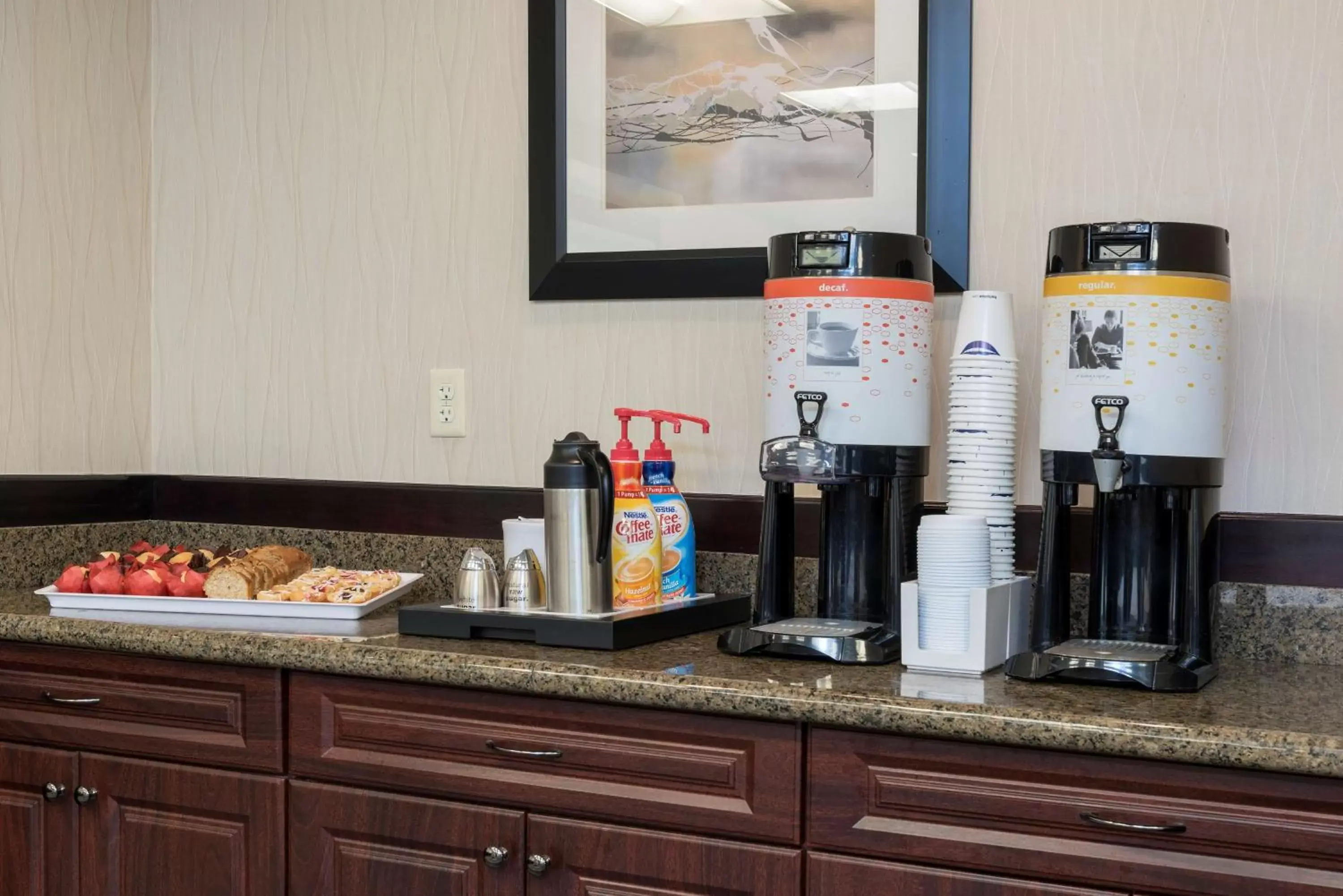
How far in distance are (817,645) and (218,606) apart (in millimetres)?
852

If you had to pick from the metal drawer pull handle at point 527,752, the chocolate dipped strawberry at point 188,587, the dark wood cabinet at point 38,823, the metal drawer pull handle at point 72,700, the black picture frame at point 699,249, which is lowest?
the dark wood cabinet at point 38,823

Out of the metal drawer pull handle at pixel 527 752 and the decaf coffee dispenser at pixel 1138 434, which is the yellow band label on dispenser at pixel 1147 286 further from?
the metal drawer pull handle at pixel 527 752

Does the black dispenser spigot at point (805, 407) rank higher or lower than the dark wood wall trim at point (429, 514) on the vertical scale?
higher

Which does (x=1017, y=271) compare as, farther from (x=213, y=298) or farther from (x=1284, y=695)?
(x=213, y=298)

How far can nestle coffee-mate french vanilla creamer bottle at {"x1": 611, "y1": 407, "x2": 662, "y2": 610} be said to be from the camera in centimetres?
180

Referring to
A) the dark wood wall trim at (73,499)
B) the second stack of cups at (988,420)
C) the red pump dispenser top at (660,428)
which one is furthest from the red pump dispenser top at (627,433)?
the dark wood wall trim at (73,499)

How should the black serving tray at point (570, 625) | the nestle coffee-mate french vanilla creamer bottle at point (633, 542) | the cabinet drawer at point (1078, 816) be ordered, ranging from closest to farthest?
the cabinet drawer at point (1078, 816) → the black serving tray at point (570, 625) → the nestle coffee-mate french vanilla creamer bottle at point (633, 542)

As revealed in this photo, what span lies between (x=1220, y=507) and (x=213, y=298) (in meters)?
1.68

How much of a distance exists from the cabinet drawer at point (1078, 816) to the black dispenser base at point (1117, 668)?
155mm

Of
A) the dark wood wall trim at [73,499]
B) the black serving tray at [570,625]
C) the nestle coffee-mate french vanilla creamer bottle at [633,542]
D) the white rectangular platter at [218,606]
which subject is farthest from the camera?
the dark wood wall trim at [73,499]

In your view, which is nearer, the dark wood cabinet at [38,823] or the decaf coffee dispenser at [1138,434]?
the decaf coffee dispenser at [1138,434]

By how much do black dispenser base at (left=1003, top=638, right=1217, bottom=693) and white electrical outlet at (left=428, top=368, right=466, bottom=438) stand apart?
1058 millimetres

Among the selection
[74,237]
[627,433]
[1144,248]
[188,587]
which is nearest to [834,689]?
[1144,248]

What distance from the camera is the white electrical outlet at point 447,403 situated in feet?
7.42
